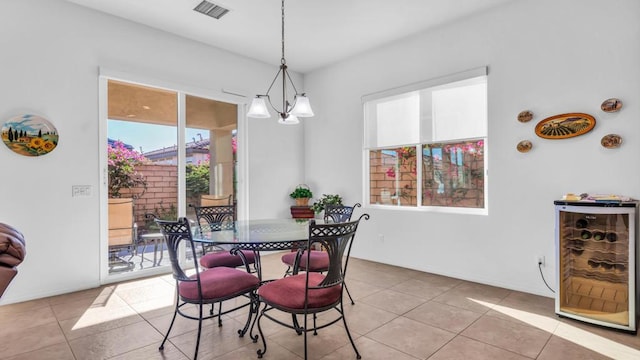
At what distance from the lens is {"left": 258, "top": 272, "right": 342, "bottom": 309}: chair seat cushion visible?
2.07 m

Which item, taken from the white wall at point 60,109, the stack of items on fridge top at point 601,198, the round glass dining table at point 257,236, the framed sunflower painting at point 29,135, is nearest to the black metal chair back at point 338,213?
the round glass dining table at point 257,236

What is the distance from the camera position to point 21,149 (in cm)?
315

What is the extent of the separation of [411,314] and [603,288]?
5.05 ft

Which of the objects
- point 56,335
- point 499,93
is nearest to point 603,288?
point 499,93

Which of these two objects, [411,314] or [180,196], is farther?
[180,196]

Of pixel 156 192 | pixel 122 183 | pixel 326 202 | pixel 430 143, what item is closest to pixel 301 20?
pixel 430 143

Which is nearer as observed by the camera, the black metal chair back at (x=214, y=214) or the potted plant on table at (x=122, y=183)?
the black metal chair back at (x=214, y=214)

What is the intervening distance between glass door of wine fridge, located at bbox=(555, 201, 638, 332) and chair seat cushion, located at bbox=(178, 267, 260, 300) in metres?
2.57

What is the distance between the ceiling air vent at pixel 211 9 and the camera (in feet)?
11.3

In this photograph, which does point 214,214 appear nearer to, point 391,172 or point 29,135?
point 29,135

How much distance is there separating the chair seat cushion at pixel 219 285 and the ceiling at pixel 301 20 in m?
2.70

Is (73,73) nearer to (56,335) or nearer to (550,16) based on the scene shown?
(56,335)

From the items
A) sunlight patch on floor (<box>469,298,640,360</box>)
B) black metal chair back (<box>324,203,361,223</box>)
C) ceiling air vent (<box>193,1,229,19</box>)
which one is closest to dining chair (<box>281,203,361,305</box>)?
black metal chair back (<box>324,203,361,223</box>)

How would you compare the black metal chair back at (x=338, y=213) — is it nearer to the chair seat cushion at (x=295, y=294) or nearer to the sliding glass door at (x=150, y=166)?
the chair seat cushion at (x=295, y=294)
